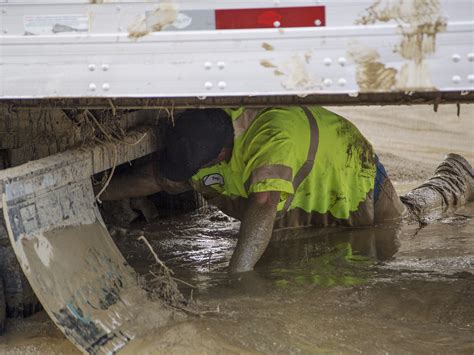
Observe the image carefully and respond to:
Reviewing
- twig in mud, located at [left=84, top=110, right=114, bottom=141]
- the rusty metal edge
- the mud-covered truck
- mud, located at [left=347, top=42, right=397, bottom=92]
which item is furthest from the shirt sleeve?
mud, located at [left=347, top=42, right=397, bottom=92]

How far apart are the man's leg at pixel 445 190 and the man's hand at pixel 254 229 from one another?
1865mm

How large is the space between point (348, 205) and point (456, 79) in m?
2.60

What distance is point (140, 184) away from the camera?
458cm

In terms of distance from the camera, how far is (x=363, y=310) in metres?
3.50

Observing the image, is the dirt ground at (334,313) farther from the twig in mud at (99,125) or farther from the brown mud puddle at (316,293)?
the twig in mud at (99,125)

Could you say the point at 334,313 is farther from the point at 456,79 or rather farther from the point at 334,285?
the point at 456,79

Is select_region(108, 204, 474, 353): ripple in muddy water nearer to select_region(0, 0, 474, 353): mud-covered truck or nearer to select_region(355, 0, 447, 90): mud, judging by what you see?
select_region(0, 0, 474, 353): mud-covered truck

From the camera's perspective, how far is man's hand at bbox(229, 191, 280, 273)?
155 inches

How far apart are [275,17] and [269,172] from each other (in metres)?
1.55

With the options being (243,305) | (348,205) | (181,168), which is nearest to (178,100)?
(243,305)

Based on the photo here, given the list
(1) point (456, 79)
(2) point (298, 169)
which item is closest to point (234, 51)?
(1) point (456, 79)

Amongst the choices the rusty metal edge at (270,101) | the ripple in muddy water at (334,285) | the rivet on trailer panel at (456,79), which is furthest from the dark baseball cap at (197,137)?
the rivet on trailer panel at (456,79)

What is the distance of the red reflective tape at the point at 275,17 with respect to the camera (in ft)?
8.04

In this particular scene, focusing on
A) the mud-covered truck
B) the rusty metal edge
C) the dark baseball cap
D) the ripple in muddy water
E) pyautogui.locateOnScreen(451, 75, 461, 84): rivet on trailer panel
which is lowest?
the ripple in muddy water
